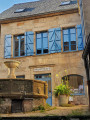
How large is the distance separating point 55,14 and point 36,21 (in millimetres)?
1490

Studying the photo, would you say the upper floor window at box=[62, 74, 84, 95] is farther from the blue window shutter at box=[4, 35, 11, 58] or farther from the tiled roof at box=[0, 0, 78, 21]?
the tiled roof at box=[0, 0, 78, 21]

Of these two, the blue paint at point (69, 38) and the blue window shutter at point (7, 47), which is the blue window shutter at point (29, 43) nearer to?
the blue window shutter at point (7, 47)

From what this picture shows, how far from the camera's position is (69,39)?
15031mm

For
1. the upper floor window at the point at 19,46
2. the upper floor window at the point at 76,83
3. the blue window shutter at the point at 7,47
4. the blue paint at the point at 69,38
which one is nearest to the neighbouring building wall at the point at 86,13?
the blue paint at the point at 69,38

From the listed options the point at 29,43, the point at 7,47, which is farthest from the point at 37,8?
the point at 7,47

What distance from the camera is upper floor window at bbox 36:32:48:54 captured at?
15438mm

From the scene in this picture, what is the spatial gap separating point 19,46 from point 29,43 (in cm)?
94

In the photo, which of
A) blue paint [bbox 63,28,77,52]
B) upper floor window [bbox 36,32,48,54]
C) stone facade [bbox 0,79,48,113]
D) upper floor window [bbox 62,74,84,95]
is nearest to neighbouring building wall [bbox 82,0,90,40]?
stone facade [bbox 0,79,48,113]

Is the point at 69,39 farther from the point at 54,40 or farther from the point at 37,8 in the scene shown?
the point at 37,8

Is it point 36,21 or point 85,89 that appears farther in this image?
point 36,21

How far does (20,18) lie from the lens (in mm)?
16359

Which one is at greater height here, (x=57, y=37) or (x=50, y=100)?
(x=57, y=37)

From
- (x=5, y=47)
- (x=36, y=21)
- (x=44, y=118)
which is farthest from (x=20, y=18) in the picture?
(x=44, y=118)

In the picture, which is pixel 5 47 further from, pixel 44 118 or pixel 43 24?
pixel 44 118
